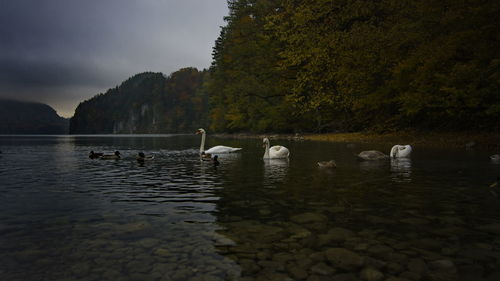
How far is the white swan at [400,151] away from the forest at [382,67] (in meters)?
7.63

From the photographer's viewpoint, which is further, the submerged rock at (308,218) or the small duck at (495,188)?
the small duck at (495,188)

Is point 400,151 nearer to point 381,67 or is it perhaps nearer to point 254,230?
point 254,230

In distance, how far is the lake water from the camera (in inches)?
167

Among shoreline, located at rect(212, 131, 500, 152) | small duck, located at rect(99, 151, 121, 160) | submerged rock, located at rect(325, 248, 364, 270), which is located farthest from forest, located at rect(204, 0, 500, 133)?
submerged rock, located at rect(325, 248, 364, 270)

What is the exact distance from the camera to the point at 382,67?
32.3 meters

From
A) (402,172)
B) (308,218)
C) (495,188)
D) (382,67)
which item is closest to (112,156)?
(402,172)

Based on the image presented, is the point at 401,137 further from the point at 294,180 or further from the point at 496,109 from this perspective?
the point at 294,180

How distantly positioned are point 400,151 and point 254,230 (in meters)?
13.9

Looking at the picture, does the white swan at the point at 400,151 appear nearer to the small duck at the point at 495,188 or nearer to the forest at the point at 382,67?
the forest at the point at 382,67

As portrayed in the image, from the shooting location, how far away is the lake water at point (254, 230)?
425 centimetres

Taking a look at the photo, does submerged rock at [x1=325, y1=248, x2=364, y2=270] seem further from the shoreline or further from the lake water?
the shoreline

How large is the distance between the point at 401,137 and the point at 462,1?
11364mm

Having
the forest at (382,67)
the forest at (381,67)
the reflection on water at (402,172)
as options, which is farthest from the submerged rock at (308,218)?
the forest at (382,67)

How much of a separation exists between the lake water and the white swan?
689 centimetres
